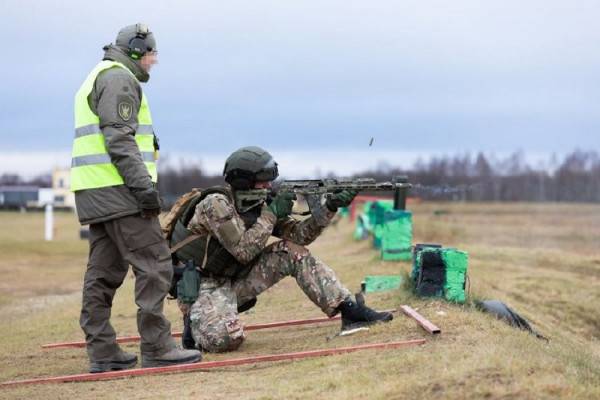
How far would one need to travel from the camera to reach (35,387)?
22.8ft

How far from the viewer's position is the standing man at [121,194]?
687 centimetres

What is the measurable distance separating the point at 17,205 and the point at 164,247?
281 feet

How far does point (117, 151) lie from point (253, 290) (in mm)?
1967

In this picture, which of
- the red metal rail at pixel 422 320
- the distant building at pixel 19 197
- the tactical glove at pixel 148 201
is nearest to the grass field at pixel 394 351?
the red metal rail at pixel 422 320

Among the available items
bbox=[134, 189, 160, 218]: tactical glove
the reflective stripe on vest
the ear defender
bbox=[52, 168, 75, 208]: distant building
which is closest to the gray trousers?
bbox=[134, 189, 160, 218]: tactical glove

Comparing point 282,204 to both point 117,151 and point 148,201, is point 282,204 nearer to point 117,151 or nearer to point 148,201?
point 148,201

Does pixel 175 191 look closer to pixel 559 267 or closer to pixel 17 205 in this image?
pixel 17 205

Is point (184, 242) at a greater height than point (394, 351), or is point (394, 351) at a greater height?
point (184, 242)

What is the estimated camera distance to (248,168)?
7.89 meters

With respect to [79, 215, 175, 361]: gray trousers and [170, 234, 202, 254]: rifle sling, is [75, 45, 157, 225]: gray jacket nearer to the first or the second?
[79, 215, 175, 361]: gray trousers

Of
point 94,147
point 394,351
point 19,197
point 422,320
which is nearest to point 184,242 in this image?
point 94,147

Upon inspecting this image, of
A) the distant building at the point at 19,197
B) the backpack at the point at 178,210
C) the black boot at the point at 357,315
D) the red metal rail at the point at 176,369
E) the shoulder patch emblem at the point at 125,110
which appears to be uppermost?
the shoulder patch emblem at the point at 125,110

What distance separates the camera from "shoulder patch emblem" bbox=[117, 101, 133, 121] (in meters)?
6.86

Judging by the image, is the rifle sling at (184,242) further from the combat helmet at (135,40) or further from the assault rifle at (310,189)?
the combat helmet at (135,40)
